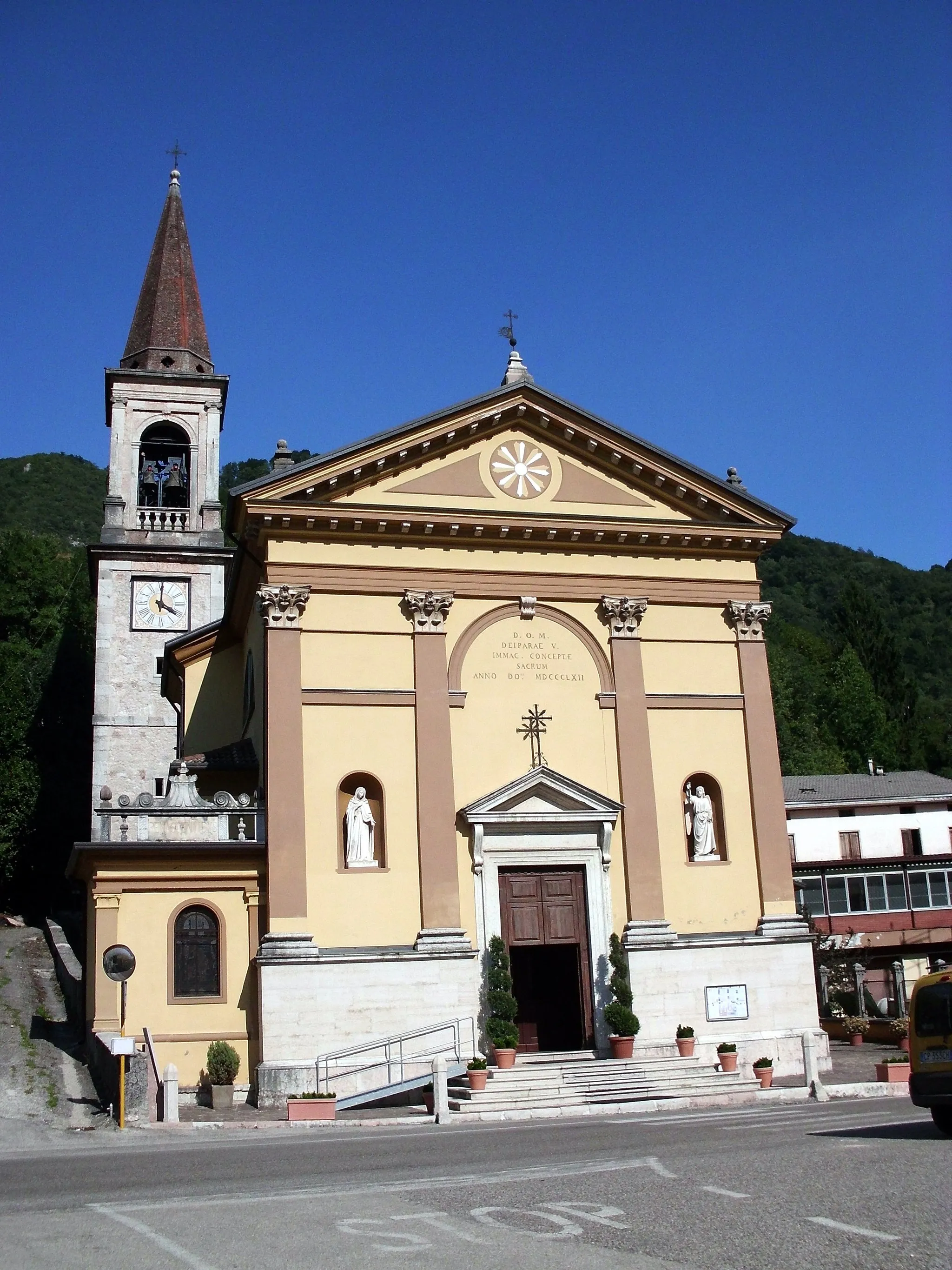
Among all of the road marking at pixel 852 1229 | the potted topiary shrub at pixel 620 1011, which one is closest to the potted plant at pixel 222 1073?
the potted topiary shrub at pixel 620 1011

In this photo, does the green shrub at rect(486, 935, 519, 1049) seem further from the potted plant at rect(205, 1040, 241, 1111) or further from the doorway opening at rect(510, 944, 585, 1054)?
the potted plant at rect(205, 1040, 241, 1111)

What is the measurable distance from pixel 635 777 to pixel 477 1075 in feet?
23.4

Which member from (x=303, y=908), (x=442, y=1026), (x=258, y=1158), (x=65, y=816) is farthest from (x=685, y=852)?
(x=65, y=816)

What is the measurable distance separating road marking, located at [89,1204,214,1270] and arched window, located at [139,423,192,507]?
115ft

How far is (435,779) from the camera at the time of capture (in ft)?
79.2

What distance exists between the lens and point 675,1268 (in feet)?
23.2

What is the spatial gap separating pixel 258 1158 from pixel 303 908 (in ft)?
31.0

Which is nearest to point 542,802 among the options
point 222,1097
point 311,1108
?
point 311,1108

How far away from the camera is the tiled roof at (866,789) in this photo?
54719 mm

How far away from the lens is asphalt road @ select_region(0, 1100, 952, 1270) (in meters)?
7.53

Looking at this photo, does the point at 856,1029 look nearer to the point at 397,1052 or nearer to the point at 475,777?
the point at 475,777

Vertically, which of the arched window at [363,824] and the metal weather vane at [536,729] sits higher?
the metal weather vane at [536,729]

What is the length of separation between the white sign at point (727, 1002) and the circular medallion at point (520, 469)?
1047 cm

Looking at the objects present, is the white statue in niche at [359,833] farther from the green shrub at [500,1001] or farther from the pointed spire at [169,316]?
the pointed spire at [169,316]
